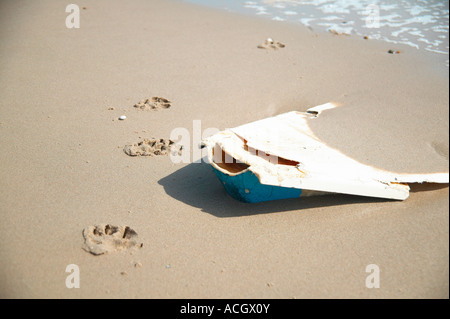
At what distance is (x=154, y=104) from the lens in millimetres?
4902

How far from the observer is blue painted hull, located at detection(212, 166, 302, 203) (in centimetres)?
333

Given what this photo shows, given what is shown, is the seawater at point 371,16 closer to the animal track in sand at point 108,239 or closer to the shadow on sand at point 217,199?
the shadow on sand at point 217,199

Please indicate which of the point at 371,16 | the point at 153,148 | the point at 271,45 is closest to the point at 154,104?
the point at 153,148

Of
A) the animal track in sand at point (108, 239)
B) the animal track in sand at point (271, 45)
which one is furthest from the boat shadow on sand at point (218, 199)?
the animal track in sand at point (271, 45)

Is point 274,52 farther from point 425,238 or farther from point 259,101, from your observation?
point 425,238

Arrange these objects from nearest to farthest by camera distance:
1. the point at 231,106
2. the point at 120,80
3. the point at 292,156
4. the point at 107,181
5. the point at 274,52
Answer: the point at 292,156 < the point at 107,181 < the point at 231,106 < the point at 120,80 < the point at 274,52

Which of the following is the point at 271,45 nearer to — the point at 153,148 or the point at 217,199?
the point at 153,148

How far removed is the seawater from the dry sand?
0.99 feet

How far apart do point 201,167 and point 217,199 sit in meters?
0.51
